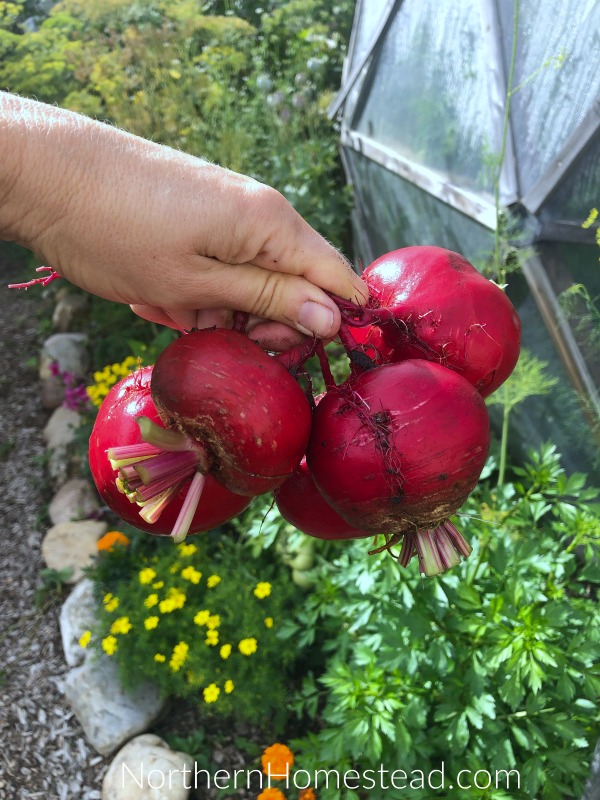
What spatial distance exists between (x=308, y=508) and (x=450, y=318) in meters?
0.42

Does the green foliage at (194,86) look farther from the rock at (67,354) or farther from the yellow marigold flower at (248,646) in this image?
the yellow marigold flower at (248,646)

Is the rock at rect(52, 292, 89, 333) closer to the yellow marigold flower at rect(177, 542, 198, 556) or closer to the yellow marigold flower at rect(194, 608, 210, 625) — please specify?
the yellow marigold flower at rect(177, 542, 198, 556)

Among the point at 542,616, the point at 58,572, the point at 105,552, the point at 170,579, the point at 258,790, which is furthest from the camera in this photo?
the point at 58,572

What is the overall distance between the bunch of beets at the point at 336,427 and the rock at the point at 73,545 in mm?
2534

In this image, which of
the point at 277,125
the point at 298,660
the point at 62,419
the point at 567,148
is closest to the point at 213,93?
the point at 277,125

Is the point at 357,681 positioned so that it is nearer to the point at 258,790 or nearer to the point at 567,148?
the point at 258,790

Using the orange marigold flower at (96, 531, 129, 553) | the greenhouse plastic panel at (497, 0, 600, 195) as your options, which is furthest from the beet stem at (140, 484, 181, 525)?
the orange marigold flower at (96, 531, 129, 553)

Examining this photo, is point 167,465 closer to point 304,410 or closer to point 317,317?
point 304,410

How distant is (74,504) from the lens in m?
3.77

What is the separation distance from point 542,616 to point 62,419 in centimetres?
335

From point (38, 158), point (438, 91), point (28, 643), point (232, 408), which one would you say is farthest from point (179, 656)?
point (438, 91)

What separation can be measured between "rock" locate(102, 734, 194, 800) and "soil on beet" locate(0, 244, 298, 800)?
0.39 feet

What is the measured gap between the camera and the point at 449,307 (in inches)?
43.8

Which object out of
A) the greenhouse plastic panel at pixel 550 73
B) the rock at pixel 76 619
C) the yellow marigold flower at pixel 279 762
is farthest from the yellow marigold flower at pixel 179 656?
the greenhouse plastic panel at pixel 550 73
